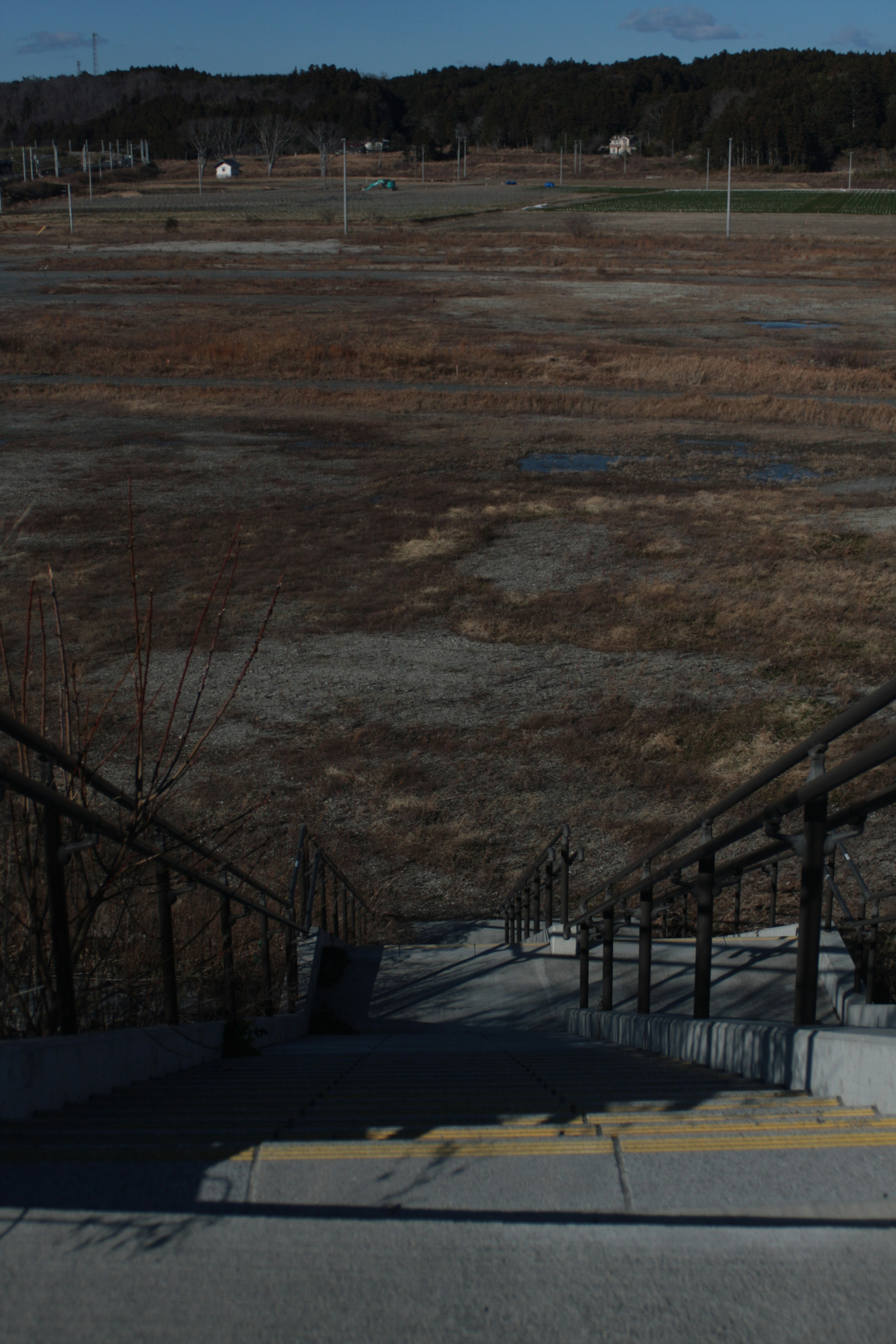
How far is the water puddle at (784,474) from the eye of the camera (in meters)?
26.9

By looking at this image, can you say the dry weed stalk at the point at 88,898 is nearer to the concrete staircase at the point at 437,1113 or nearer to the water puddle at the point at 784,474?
the concrete staircase at the point at 437,1113

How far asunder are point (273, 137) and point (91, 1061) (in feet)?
664

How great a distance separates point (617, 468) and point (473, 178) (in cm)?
16143

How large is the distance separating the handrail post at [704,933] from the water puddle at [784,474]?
2396 centimetres

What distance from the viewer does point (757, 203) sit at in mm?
124438

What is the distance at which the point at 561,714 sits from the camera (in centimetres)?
1409

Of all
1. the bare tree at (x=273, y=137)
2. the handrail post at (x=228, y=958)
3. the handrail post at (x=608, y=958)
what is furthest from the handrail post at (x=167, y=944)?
the bare tree at (x=273, y=137)

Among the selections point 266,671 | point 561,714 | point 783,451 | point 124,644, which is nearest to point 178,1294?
point 561,714

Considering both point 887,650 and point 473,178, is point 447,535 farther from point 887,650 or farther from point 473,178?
point 473,178

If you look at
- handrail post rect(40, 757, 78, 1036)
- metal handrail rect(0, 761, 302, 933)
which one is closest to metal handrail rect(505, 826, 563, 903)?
metal handrail rect(0, 761, 302, 933)

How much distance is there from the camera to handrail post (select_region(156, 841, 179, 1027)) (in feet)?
→ 13.9

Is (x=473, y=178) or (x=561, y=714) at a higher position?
(x=473, y=178)

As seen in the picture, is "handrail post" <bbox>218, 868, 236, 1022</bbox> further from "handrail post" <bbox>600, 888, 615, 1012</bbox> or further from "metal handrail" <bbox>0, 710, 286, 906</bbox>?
"handrail post" <bbox>600, 888, 615, 1012</bbox>

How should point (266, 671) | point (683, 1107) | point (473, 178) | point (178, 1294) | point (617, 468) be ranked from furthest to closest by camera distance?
point (473, 178) → point (617, 468) → point (266, 671) → point (683, 1107) → point (178, 1294)
